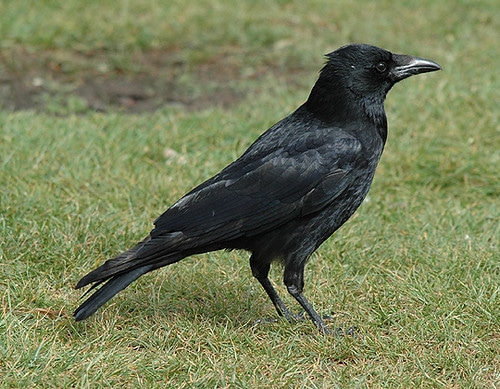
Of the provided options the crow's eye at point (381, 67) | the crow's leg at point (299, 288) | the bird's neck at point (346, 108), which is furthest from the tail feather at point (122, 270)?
the crow's eye at point (381, 67)

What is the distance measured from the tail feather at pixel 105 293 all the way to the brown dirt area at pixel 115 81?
11.7 ft

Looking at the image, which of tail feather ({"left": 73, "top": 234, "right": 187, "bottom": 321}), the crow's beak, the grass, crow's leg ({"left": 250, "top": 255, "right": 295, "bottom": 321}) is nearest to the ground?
the grass

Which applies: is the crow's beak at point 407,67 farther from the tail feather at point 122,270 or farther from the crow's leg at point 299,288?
the tail feather at point 122,270

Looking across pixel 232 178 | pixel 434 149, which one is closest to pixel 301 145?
pixel 232 178

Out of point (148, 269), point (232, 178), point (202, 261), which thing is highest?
point (232, 178)

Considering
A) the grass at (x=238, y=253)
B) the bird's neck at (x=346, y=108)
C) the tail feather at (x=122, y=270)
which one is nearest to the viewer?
the grass at (x=238, y=253)

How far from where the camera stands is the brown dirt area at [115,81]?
755cm

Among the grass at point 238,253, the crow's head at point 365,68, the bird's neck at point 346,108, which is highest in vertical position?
the crow's head at point 365,68

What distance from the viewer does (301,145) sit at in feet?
13.6

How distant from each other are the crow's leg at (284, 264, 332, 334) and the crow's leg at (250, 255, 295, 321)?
0.10 metres

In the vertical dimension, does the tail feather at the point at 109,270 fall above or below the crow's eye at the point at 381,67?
below

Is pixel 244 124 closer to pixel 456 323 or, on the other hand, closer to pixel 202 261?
pixel 202 261

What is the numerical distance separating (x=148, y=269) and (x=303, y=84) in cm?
427

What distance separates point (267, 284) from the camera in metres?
4.35
